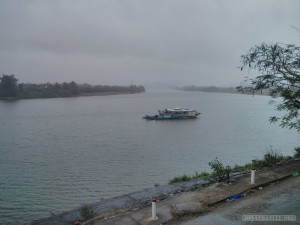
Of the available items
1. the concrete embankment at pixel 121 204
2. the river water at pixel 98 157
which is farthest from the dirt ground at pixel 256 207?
the river water at pixel 98 157

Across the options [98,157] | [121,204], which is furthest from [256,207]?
[98,157]

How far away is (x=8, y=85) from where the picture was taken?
12462cm

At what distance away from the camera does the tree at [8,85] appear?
123 metres

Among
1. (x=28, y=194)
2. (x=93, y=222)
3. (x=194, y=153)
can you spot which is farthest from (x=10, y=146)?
(x=93, y=222)

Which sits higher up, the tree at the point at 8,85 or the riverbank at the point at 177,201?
the tree at the point at 8,85

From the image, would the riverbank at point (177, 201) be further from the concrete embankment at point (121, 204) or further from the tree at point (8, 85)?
the tree at point (8, 85)

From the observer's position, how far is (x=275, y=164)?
1403 cm

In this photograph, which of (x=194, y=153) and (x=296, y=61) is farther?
(x=194, y=153)

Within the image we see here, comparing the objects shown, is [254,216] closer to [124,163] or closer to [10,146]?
[124,163]

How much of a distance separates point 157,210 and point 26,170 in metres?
18.0

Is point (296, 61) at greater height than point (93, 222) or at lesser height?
greater

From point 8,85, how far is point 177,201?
12869 cm

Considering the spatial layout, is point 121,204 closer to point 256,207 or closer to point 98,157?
point 256,207

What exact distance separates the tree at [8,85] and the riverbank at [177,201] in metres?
123
